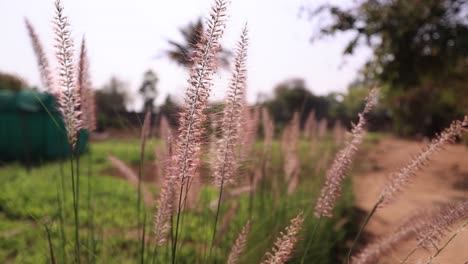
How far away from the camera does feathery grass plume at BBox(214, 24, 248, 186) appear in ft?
3.58

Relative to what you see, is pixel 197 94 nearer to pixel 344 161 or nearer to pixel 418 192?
pixel 344 161

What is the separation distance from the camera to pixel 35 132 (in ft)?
39.3

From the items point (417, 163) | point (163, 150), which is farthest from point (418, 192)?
point (417, 163)

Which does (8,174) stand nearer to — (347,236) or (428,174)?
(347,236)

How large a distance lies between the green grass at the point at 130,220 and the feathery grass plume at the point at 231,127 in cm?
44

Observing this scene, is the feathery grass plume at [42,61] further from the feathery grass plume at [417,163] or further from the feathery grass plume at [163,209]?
the feathery grass plume at [417,163]

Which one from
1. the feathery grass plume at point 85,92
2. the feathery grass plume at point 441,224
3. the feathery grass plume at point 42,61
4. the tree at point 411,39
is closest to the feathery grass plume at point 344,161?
the feathery grass plume at point 441,224

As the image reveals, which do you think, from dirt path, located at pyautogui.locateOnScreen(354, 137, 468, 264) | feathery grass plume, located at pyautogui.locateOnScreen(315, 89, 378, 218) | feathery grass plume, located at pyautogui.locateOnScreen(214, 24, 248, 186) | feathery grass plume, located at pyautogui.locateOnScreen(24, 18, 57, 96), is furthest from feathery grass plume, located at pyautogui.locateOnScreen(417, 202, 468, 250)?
feathery grass plume, located at pyautogui.locateOnScreen(24, 18, 57, 96)

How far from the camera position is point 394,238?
166cm

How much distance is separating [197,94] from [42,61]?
1.05 m

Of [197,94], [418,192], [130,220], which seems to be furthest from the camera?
[418,192]

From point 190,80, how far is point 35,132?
493 inches

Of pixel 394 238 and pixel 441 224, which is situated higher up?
pixel 441 224

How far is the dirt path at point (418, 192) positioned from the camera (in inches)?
77.6
